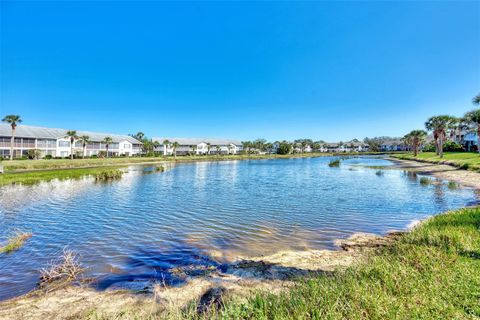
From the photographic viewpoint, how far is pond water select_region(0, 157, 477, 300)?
33.3 feet

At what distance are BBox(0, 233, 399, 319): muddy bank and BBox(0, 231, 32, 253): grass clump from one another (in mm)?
5665

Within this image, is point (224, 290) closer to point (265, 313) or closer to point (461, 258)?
point (265, 313)

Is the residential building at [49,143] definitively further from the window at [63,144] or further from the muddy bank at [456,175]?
the muddy bank at [456,175]

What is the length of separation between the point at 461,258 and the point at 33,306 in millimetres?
12080

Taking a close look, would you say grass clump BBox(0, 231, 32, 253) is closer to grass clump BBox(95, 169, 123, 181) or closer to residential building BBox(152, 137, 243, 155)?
grass clump BBox(95, 169, 123, 181)

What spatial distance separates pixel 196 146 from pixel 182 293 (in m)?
130

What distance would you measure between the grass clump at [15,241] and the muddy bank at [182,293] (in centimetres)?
566

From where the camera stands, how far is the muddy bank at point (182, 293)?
21.4 feet

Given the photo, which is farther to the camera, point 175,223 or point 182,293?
point 175,223

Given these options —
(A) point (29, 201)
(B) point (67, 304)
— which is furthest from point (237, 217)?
(A) point (29, 201)

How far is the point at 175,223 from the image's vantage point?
16328 mm

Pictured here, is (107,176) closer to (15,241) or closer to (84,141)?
(15,241)

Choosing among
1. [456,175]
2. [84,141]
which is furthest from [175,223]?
[84,141]

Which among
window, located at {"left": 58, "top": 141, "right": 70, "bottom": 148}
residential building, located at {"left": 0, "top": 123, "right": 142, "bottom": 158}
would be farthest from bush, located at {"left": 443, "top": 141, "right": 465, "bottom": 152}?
window, located at {"left": 58, "top": 141, "right": 70, "bottom": 148}
